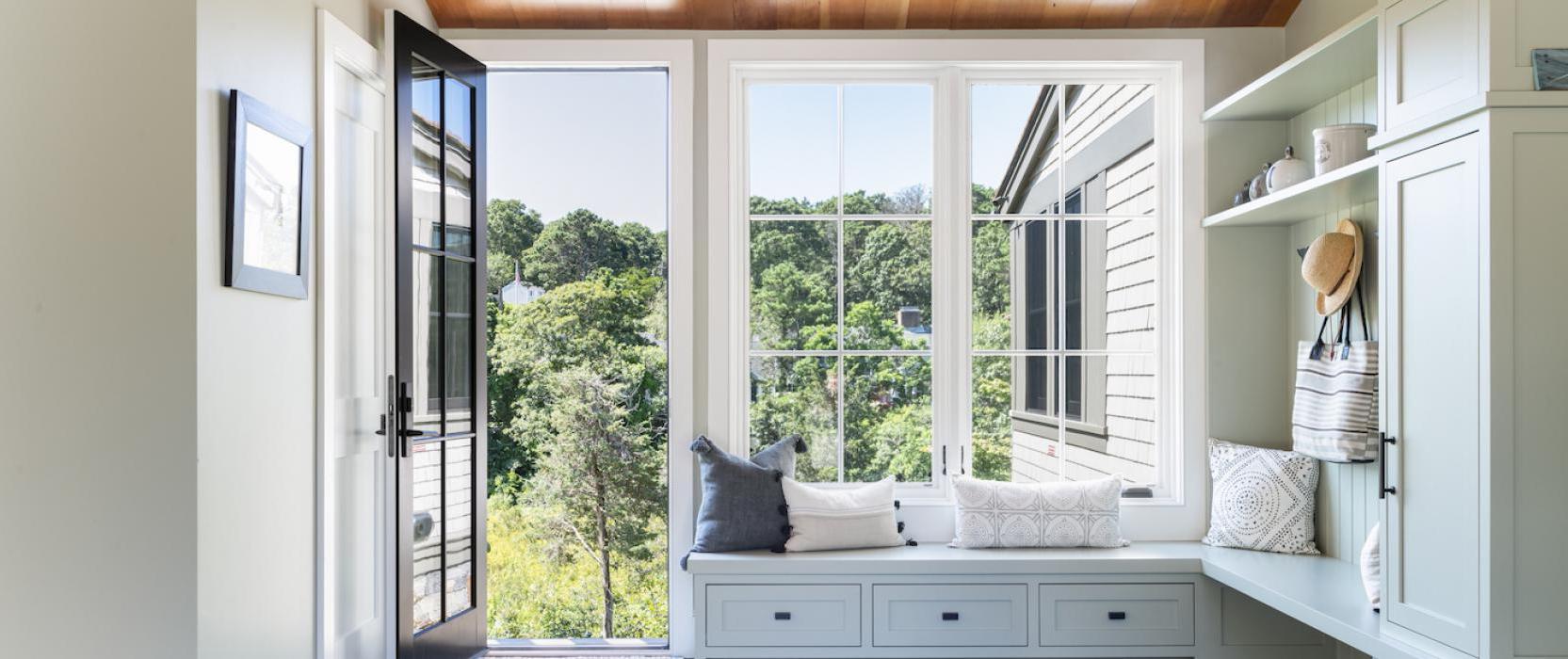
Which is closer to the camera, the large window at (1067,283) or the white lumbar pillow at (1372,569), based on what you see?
the white lumbar pillow at (1372,569)

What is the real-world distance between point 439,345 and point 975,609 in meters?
2.14

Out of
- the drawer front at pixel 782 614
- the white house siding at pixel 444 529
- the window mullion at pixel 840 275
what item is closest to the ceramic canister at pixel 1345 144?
the window mullion at pixel 840 275

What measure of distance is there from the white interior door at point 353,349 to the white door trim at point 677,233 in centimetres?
67

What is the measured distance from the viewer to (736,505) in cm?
388

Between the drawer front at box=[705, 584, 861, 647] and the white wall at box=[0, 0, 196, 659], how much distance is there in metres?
1.78

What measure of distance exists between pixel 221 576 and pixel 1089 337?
3175 millimetres

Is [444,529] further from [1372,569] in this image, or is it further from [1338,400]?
[1338,400]

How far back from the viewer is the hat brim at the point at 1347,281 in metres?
3.44

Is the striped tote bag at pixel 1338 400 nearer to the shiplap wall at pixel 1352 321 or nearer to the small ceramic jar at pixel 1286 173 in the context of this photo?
the shiplap wall at pixel 1352 321

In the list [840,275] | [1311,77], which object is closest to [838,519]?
[840,275]

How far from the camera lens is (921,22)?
4.12 metres

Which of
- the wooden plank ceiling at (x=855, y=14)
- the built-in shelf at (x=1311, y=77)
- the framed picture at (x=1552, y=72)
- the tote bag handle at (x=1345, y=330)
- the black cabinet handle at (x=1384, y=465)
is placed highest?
the wooden plank ceiling at (x=855, y=14)

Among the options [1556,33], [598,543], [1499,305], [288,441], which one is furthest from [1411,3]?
[598,543]

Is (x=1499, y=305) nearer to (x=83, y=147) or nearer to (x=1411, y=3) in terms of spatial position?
(x=1411, y=3)
